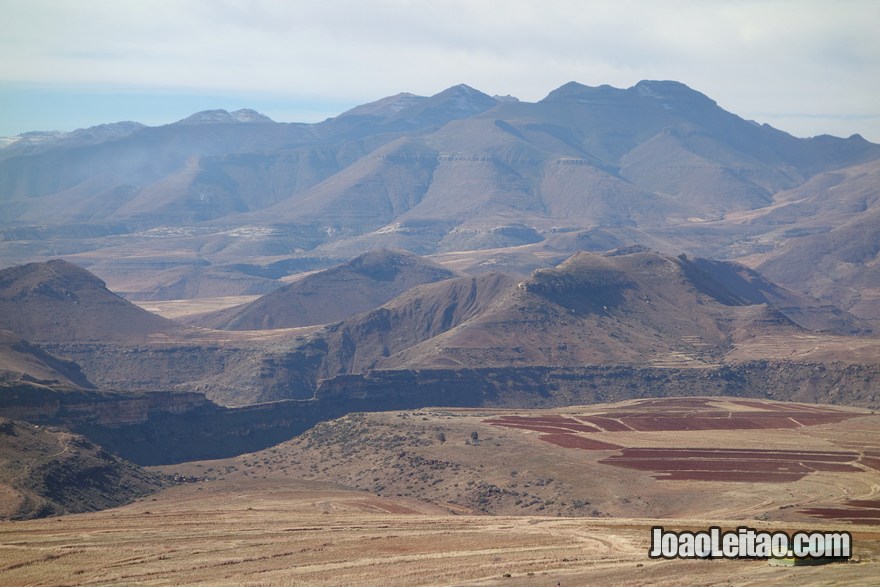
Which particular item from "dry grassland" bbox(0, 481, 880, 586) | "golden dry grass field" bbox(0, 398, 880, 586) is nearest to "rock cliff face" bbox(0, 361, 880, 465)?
"golden dry grass field" bbox(0, 398, 880, 586)

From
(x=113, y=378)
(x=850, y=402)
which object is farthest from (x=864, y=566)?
(x=113, y=378)

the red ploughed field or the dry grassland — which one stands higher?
the dry grassland

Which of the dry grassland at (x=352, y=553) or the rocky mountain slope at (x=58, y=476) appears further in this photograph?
the rocky mountain slope at (x=58, y=476)

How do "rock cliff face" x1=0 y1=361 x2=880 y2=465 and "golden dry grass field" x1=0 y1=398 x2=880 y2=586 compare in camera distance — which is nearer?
"golden dry grass field" x1=0 y1=398 x2=880 y2=586

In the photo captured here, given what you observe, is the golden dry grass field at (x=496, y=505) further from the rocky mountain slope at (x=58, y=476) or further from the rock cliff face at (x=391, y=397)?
the rock cliff face at (x=391, y=397)

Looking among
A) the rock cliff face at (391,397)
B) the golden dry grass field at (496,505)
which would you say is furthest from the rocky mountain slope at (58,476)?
the rock cliff face at (391,397)

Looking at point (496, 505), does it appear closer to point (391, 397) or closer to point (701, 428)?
point (701, 428)

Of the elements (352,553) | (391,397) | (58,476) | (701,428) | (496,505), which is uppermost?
(352,553)

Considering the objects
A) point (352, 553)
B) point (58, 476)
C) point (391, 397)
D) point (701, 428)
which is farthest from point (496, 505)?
point (391, 397)

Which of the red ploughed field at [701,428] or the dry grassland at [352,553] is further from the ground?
the dry grassland at [352,553]

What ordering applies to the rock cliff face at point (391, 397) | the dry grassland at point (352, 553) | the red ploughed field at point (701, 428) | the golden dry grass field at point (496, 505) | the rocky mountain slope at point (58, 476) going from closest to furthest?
1. the dry grassland at point (352, 553)
2. the golden dry grass field at point (496, 505)
3. the rocky mountain slope at point (58, 476)
4. the red ploughed field at point (701, 428)
5. the rock cliff face at point (391, 397)

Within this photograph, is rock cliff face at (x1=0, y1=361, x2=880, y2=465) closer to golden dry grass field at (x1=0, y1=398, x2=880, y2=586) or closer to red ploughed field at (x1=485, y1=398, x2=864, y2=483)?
golden dry grass field at (x1=0, y1=398, x2=880, y2=586)

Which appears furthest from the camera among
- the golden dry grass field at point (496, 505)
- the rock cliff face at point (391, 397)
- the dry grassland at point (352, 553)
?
the rock cliff face at point (391, 397)

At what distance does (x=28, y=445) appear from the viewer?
9981 centimetres
